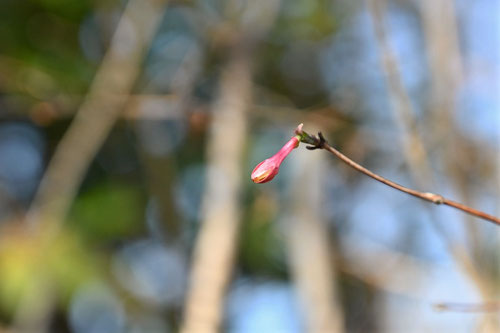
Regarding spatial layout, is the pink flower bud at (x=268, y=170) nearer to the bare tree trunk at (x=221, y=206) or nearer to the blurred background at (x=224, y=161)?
the blurred background at (x=224, y=161)

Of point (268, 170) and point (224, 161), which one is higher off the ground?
point (224, 161)

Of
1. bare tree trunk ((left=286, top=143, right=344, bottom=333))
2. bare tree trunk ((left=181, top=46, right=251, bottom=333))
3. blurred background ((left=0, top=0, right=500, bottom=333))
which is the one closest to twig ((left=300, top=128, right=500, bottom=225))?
blurred background ((left=0, top=0, right=500, bottom=333))

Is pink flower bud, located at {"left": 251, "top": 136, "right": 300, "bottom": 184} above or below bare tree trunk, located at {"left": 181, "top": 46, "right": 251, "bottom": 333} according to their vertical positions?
below

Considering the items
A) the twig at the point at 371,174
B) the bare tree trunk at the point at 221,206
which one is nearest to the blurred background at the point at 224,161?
the bare tree trunk at the point at 221,206

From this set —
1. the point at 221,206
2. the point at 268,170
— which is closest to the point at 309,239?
the point at 221,206

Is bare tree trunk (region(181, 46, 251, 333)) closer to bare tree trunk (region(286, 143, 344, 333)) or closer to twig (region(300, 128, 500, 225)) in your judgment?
bare tree trunk (region(286, 143, 344, 333))

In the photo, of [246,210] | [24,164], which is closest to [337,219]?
[246,210]

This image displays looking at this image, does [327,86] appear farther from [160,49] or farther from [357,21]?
[160,49]

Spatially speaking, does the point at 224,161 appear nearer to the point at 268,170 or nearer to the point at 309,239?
the point at 309,239
